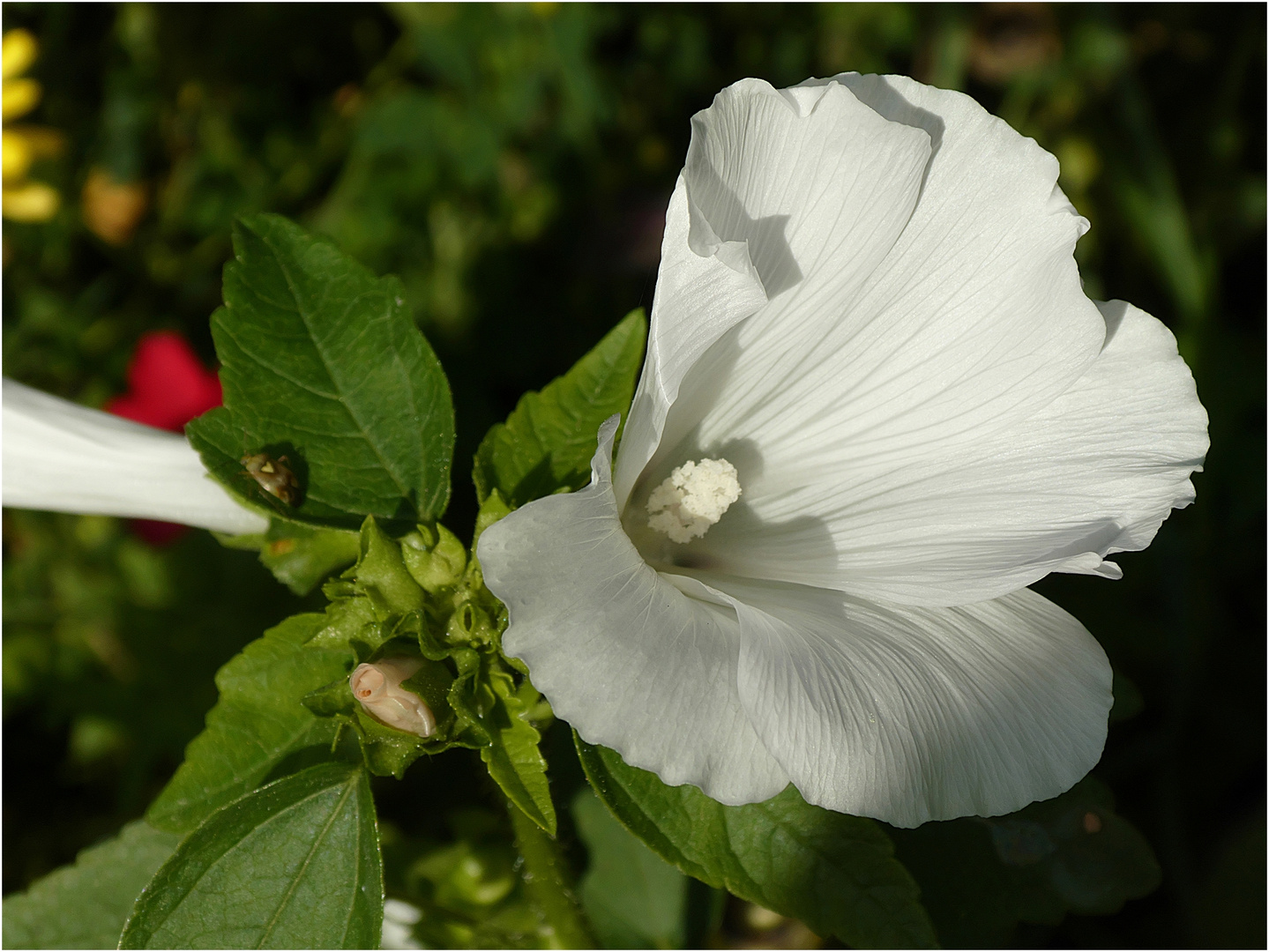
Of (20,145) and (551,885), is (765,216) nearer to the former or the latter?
(551,885)

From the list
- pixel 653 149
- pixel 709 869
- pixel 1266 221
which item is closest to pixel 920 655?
pixel 709 869

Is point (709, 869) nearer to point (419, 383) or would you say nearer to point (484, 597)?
point (484, 597)

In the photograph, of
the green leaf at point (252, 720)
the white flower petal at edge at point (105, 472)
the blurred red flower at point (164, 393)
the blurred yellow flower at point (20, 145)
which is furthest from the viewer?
the blurred yellow flower at point (20, 145)

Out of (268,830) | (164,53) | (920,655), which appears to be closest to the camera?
(920,655)

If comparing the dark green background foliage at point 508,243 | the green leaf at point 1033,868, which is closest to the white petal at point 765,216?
the green leaf at point 1033,868

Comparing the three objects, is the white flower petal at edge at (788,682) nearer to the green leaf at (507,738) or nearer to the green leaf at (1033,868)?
the green leaf at (507,738)

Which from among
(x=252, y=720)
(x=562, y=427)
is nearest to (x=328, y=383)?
(x=562, y=427)
